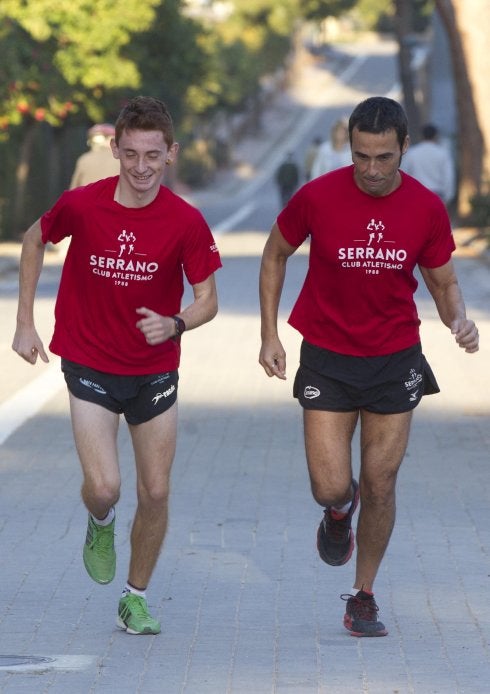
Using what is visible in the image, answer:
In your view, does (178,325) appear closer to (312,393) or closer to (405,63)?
(312,393)

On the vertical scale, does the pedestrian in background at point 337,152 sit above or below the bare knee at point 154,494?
below

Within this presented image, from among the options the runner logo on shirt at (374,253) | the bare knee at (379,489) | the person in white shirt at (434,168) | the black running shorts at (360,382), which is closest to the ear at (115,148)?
the runner logo on shirt at (374,253)

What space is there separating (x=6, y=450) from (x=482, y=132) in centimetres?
2153

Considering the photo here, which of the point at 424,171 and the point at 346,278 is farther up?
the point at 346,278

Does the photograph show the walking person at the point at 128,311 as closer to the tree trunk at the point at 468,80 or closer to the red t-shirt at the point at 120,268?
the red t-shirt at the point at 120,268

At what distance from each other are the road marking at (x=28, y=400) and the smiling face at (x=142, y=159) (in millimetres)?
4719

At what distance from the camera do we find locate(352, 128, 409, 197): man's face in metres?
5.95

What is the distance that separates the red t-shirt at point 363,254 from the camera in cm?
609

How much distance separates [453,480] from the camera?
30.9ft

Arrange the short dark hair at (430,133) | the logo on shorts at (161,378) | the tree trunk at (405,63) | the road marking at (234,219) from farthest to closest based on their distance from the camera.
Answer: the tree trunk at (405,63) < the road marking at (234,219) < the short dark hair at (430,133) < the logo on shorts at (161,378)

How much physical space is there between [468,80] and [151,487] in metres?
25.3

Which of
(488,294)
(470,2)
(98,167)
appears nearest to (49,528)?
(98,167)

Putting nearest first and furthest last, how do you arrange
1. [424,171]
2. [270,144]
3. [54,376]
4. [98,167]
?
[54,376] < [98,167] < [424,171] < [270,144]

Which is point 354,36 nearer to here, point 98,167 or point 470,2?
point 470,2
